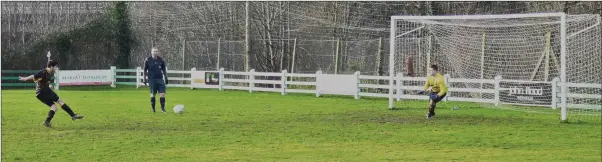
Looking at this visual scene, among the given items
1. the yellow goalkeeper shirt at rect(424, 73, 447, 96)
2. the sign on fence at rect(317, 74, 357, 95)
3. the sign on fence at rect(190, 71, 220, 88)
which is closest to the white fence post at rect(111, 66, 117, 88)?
the sign on fence at rect(190, 71, 220, 88)

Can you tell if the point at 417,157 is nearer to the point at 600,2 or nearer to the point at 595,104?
the point at 595,104

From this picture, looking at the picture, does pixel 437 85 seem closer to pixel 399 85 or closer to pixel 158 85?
pixel 399 85

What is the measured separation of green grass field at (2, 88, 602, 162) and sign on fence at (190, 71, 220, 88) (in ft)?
31.5

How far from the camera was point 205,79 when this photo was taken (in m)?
32.9

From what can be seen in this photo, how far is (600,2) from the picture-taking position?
2622cm

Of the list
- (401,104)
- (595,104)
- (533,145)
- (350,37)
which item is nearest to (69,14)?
(350,37)

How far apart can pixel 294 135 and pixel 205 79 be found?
18.5 meters

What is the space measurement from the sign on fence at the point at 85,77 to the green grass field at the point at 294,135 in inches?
492

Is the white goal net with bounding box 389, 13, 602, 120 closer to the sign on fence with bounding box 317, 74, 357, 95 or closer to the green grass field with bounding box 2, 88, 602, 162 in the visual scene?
the green grass field with bounding box 2, 88, 602, 162

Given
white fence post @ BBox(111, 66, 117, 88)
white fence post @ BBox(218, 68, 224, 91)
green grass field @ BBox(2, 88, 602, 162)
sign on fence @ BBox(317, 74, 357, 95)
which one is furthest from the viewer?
white fence post @ BBox(111, 66, 117, 88)

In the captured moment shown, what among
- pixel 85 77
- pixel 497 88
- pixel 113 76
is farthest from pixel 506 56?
pixel 85 77

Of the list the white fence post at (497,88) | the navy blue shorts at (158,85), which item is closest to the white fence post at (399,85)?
the white fence post at (497,88)

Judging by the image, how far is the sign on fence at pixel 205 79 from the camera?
32.5m

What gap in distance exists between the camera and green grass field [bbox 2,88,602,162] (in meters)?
12.1
